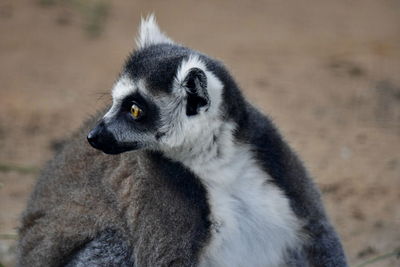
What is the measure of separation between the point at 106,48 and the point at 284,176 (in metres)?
7.43

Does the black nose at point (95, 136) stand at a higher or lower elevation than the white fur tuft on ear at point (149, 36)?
lower

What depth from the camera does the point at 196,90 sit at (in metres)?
5.89

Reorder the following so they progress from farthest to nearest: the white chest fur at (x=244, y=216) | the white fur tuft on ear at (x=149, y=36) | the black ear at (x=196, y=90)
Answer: the white fur tuft on ear at (x=149, y=36) → the white chest fur at (x=244, y=216) → the black ear at (x=196, y=90)

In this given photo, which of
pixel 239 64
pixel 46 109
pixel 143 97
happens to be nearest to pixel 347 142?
pixel 239 64

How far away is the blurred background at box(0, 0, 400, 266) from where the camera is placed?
367 inches

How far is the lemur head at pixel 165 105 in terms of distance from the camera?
19.4 ft

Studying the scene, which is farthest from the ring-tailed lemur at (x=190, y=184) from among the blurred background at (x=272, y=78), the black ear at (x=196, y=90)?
the blurred background at (x=272, y=78)

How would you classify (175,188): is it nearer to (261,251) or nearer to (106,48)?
(261,251)

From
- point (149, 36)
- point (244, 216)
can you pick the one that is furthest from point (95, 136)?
point (244, 216)

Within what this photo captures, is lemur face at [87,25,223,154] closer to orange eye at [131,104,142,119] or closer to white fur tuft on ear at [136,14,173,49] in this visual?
orange eye at [131,104,142,119]

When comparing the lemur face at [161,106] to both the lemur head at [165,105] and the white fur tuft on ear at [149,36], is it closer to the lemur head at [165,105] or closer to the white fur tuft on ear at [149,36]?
the lemur head at [165,105]

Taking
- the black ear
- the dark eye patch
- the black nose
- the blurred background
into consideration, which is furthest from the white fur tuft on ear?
the blurred background

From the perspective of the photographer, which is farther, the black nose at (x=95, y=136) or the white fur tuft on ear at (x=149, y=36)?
the white fur tuft on ear at (x=149, y=36)

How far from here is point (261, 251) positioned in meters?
6.21
